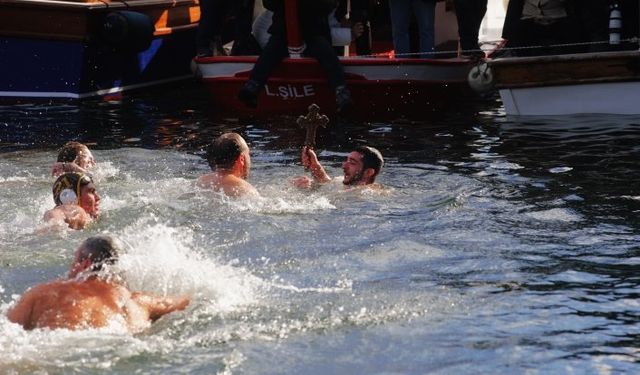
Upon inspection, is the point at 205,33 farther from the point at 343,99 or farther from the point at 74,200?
the point at 74,200

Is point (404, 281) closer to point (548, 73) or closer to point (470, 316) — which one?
point (470, 316)

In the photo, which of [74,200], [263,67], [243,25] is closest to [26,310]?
[74,200]

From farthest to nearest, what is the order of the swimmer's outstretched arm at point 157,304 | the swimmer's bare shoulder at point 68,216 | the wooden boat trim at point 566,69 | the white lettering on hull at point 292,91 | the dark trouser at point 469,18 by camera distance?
the white lettering on hull at point 292,91, the dark trouser at point 469,18, the wooden boat trim at point 566,69, the swimmer's bare shoulder at point 68,216, the swimmer's outstretched arm at point 157,304

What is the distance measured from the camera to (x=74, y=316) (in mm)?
6422

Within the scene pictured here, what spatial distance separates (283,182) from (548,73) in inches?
167

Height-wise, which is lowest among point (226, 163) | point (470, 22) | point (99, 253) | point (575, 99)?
point (575, 99)

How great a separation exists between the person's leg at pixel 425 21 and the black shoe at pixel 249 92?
2.00m

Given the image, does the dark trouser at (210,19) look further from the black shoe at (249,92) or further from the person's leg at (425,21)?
the person's leg at (425,21)

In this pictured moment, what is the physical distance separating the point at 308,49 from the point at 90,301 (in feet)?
30.6

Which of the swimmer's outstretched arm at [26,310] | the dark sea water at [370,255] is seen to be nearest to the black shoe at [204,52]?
the dark sea water at [370,255]

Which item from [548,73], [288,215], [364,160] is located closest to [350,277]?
[288,215]

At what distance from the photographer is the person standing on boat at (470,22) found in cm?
1541

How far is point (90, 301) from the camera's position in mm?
6539

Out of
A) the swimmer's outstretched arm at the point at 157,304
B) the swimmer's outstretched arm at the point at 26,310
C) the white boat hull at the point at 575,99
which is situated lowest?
the white boat hull at the point at 575,99
